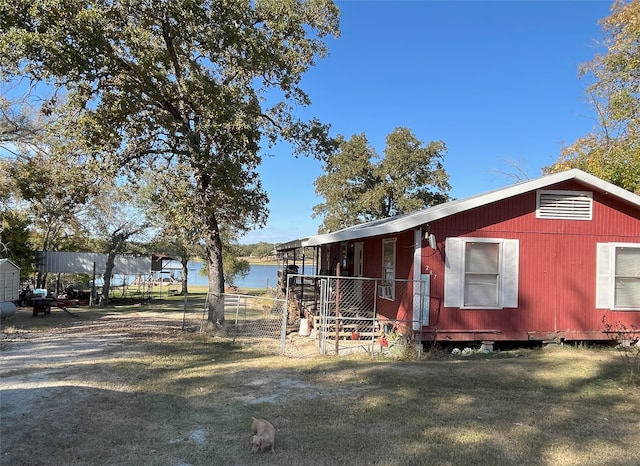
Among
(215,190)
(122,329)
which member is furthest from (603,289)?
(122,329)

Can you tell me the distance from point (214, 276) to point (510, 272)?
7.62m

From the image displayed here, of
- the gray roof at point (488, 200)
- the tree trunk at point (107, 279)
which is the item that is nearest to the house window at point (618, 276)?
the gray roof at point (488, 200)

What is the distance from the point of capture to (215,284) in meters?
13.5

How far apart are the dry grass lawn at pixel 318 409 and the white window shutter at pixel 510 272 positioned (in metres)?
1.17

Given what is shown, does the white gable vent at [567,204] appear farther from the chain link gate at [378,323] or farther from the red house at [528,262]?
the chain link gate at [378,323]

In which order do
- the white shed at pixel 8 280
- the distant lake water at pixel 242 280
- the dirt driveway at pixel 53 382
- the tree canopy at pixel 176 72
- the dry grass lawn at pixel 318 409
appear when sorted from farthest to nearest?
1. the distant lake water at pixel 242 280
2. the white shed at pixel 8 280
3. the tree canopy at pixel 176 72
4. the dirt driveway at pixel 53 382
5. the dry grass lawn at pixel 318 409

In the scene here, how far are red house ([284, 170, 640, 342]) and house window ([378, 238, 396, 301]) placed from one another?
2.10ft

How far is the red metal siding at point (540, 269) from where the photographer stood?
10078 millimetres

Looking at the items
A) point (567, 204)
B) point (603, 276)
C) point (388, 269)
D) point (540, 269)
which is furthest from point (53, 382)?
point (603, 276)

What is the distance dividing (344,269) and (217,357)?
7.62 m

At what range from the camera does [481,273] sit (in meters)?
10.2

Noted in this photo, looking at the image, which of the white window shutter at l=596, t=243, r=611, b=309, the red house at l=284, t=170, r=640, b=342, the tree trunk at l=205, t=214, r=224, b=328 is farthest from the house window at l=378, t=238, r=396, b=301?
the white window shutter at l=596, t=243, r=611, b=309

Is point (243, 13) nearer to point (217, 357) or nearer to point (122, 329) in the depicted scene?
point (217, 357)

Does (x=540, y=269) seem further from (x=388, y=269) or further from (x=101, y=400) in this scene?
(x=101, y=400)
